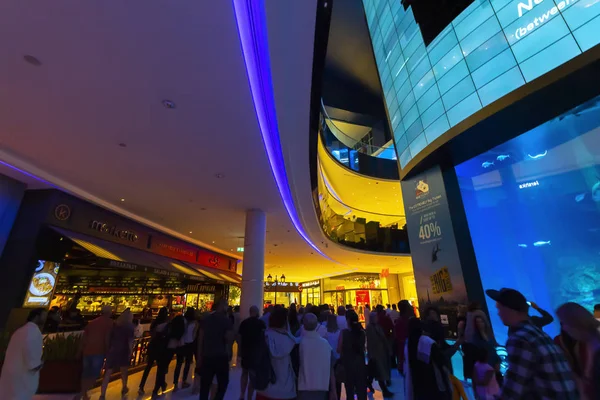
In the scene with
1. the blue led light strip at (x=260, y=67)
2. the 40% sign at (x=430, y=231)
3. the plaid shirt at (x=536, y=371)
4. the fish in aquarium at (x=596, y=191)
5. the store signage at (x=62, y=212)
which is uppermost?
the blue led light strip at (x=260, y=67)

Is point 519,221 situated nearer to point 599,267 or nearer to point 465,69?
point 599,267

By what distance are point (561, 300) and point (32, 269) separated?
555 inches

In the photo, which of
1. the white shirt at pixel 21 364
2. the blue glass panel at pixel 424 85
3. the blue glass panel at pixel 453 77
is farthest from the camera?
the blue glass panel at pixel 424 85

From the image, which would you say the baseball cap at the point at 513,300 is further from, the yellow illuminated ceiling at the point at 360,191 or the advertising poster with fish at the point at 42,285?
the yellow illuminated ceiling at the point at 360,191

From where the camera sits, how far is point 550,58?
5.84m

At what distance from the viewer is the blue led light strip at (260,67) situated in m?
2.97

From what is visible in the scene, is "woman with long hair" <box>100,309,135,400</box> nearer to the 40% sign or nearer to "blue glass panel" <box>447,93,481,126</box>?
the 40% sign

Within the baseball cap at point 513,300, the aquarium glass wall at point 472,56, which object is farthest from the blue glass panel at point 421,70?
the baseball cap at point 513,300

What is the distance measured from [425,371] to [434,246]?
579 cm

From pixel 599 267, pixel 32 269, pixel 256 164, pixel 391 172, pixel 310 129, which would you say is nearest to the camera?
pixel 310 129

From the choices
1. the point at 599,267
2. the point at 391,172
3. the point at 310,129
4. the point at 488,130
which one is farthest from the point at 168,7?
the point at 391,172

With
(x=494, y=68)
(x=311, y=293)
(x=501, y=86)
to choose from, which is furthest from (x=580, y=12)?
(x=311, y=293)

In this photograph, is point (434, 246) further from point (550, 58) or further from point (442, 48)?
point (442, 48)

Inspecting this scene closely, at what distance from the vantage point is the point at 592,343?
5.85ft
